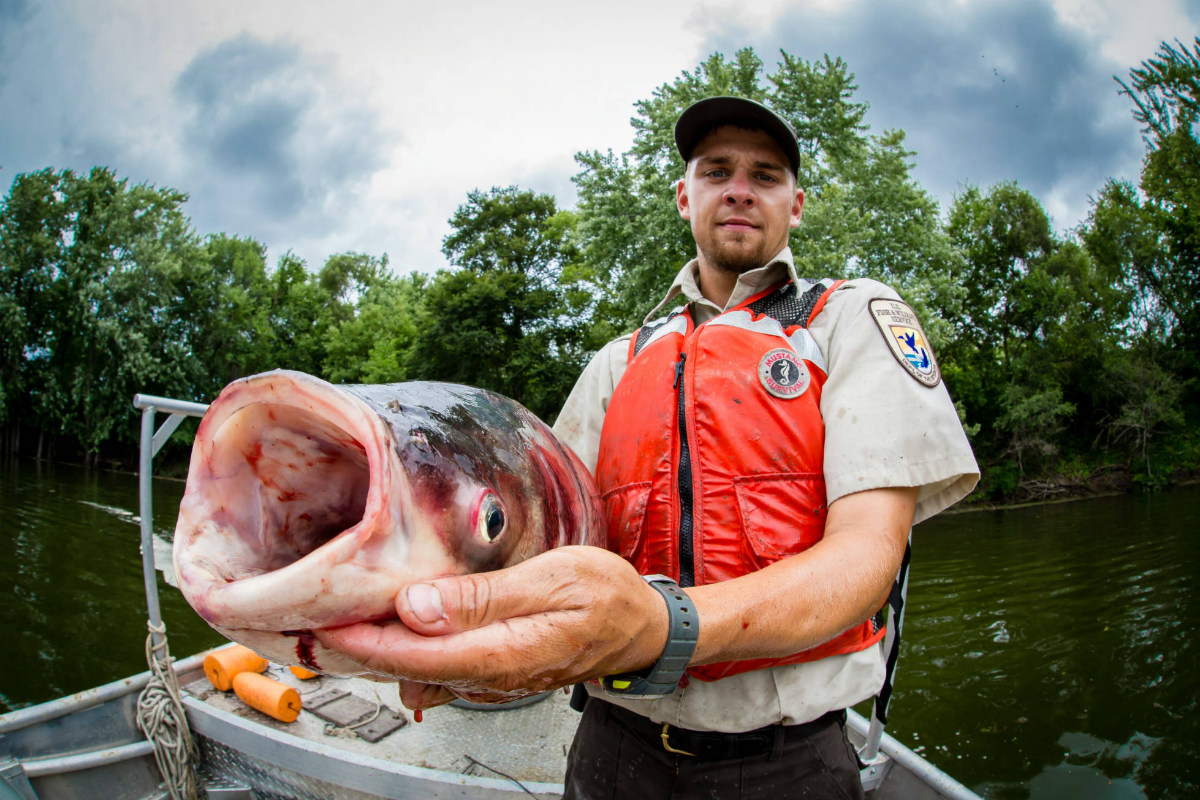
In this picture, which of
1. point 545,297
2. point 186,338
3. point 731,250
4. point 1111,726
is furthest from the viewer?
point 186,338

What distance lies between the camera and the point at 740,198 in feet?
7.05

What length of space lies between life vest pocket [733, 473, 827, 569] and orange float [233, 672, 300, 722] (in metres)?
3.62

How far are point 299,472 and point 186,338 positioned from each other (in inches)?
1651

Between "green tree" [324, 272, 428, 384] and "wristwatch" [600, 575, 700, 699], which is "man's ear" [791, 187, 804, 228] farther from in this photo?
"green tree" [324, 272, 428, 384]

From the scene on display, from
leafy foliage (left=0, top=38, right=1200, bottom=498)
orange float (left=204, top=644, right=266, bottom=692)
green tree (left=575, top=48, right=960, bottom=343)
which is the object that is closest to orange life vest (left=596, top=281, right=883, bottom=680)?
orange float (left=204, top=644, right=266, bottom=692)

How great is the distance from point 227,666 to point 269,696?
56 cm

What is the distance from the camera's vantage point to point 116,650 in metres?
9.22

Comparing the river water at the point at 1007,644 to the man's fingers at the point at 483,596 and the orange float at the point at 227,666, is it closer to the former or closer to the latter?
the orange float at the point at 227,666

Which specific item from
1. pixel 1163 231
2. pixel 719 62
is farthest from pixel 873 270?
pixel 1163 231

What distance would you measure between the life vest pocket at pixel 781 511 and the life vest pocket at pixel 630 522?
0.27 metres

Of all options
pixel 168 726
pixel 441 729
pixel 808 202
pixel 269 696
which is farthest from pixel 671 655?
pixel 808 202

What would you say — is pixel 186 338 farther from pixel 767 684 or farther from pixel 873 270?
pixel 767 684

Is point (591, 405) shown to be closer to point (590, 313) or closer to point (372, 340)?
point (590, 313)

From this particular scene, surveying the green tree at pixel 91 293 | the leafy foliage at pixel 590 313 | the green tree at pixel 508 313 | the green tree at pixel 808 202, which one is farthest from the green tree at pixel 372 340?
the green tree at pixel 808 202
